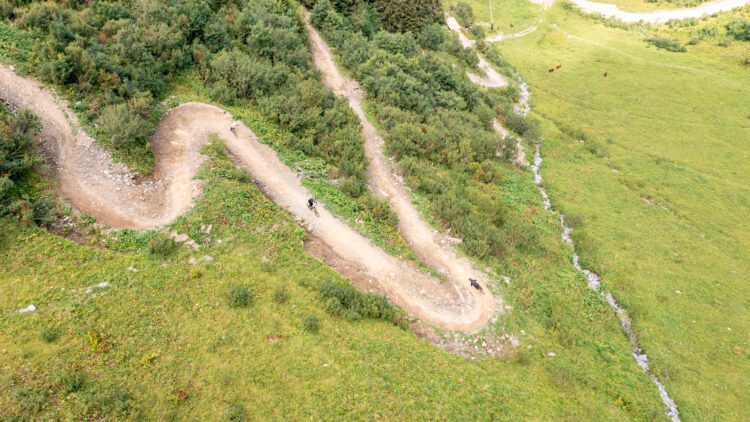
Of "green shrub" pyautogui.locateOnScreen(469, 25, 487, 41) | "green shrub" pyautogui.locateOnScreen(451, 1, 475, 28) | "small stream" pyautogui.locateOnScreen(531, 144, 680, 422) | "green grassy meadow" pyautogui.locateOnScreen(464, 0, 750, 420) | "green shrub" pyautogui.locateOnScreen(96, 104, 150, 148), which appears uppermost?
"green shrub" pyautogui.locateOnScreen(451, 1, 475, 28)

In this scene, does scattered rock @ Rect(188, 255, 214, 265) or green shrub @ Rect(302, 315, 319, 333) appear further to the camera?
scattered rock @ Rect(188, 255, 214, 265)

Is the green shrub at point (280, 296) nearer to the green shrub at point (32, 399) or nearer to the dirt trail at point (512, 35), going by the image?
the green shrub at point (32, 399)

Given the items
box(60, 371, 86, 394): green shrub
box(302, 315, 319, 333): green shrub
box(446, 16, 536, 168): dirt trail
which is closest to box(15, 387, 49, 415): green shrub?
box(60, 371, 86, 394): green shrub

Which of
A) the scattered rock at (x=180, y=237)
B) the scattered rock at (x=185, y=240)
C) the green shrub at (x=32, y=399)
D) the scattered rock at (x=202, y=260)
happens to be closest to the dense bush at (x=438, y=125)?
the scattered rock at (x=202, y=260)

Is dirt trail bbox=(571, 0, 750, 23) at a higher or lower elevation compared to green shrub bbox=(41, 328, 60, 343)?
higher

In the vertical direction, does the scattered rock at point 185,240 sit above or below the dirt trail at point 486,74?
below

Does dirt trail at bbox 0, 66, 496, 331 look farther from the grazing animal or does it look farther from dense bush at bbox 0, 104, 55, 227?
dense bush at bbox 0, 104, 55, 227

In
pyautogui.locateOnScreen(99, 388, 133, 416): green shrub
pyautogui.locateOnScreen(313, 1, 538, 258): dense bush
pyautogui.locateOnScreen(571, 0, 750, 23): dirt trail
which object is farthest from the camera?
pyautogui.locateOnScreen(571, 0, 750, 23): dirt trail

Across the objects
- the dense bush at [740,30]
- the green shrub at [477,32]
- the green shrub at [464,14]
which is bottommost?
the green shrub at [477,32]
